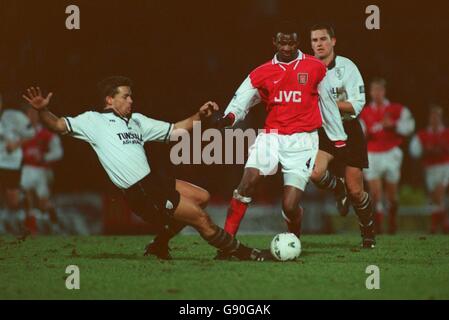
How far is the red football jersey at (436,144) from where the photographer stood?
17172 millimetres

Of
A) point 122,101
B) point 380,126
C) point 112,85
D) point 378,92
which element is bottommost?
point 122,101

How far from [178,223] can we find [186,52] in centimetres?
1123

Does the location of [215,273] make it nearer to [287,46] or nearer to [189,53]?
[287,46]

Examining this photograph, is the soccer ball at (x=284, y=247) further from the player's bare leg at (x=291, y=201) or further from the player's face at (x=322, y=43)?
the player's face at (x=322, y=43)

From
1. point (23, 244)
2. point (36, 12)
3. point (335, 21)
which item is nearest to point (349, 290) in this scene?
point (23, 244)

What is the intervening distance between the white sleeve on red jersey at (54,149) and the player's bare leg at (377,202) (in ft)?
17.2

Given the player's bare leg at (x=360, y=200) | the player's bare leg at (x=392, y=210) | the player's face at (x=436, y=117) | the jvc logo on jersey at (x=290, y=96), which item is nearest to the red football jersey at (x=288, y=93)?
the jvc logo on jersey at (x=290, y=96)

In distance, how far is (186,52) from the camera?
20500mm

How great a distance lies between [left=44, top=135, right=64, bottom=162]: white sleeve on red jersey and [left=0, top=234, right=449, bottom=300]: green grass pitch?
5.42m

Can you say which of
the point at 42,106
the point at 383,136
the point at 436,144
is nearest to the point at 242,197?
the point at 42,106

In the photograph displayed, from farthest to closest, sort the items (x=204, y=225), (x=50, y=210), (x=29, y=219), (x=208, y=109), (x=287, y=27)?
1. (x=50, y=210)
2. (x=29, y=219)
3. (x=287, y=27)
4. (x=208, y=109)
5. (x=204, y=225)

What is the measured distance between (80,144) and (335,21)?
5.81 meters

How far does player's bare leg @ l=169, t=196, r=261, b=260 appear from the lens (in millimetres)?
9133

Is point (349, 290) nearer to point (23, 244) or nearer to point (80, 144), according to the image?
point (23, 244)
